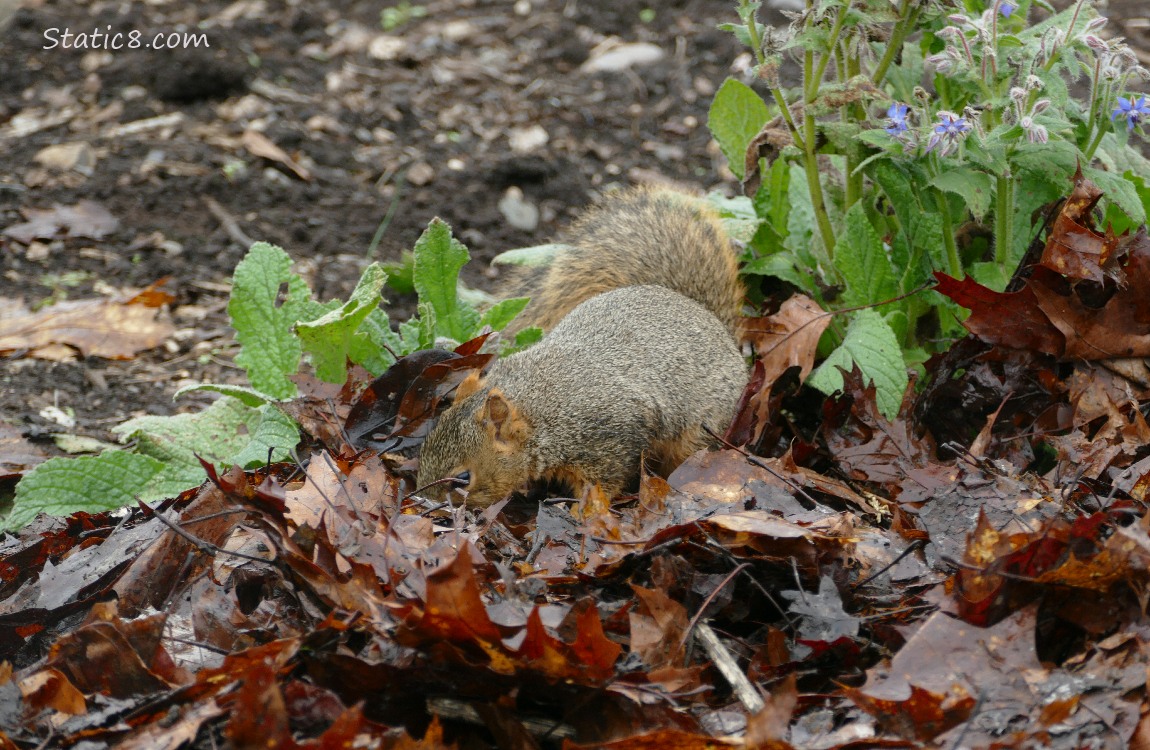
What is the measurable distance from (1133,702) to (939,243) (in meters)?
1.70

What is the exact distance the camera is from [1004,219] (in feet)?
10.3

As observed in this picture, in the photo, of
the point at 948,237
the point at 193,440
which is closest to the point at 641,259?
the point at 948,237

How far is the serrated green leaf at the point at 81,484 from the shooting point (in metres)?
2.89

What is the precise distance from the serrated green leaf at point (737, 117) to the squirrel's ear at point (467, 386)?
1.12m

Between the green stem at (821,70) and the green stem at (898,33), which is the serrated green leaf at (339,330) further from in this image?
the green stem at (898,33)

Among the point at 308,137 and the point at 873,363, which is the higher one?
the point at 873,363

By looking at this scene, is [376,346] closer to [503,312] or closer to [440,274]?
[440,274]

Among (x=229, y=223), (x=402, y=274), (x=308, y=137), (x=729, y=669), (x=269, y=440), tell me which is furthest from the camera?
(x=308, y=137)

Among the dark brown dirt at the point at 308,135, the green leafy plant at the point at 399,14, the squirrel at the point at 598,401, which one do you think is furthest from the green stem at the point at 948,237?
the green leafy plant at the point at 399,14

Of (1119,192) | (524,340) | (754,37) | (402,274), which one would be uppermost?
(754,37)

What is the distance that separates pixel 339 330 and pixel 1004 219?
1839mm

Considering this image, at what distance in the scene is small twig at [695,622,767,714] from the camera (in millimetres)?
1855

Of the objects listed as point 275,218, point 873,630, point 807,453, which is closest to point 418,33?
point 275,218

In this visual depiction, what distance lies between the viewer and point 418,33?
21.5 ft
